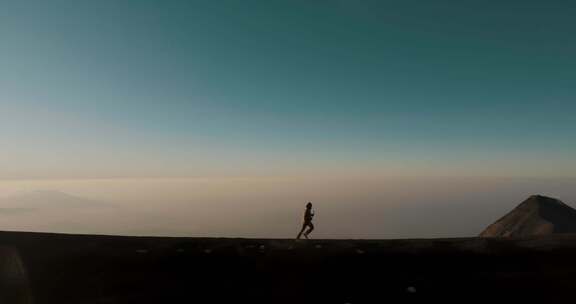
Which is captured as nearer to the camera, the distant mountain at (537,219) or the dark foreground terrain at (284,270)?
the dark foreground terrain at (284,270)

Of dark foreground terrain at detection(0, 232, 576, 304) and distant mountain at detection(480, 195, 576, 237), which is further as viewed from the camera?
distant mountain at detection(480, 195, 576, 237)

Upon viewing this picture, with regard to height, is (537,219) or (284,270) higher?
(284,270)

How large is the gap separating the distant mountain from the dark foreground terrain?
117951 mm

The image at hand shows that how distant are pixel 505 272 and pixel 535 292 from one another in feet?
5.19

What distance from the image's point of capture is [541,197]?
13650 centimetres

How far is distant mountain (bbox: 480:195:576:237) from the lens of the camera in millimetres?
112188

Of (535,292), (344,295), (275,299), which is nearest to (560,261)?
(535,292)

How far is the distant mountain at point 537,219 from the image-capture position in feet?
368

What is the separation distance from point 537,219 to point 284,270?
140m

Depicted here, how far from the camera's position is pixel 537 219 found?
399 ft

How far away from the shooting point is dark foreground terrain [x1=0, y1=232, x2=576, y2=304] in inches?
434

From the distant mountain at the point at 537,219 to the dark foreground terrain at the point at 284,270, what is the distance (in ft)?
387

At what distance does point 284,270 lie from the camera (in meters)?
13.1

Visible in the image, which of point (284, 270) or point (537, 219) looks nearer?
point (284, 270)
